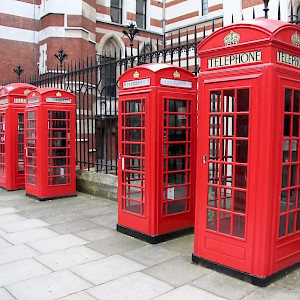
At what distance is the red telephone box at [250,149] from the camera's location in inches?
141

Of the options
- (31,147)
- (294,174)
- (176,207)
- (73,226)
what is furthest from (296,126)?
(31,147)

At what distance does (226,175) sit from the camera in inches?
164

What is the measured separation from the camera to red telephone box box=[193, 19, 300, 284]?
3.57 meters

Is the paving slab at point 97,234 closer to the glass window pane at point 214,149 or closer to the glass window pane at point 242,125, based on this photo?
the glass window pane at point 214,149

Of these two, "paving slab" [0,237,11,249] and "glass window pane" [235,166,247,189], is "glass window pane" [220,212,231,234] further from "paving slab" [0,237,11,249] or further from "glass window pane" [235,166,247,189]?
"paving slab" [0,237,11,249]

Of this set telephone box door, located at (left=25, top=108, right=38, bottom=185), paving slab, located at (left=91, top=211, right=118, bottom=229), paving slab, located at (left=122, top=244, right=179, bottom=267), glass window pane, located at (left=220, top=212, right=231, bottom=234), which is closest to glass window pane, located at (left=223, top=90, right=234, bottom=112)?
glass window pane, located at (left=220, top=212, right=231, bottom=234)

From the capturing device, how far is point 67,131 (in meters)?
8.16

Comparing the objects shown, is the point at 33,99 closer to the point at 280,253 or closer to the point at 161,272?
the point at 161,272

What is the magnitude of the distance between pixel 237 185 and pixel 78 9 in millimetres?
14404

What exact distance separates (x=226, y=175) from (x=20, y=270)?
8.88ft

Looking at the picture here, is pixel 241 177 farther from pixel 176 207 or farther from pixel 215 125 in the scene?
pixel 176 207

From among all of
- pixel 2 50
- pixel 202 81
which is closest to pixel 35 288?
pixel 202 81

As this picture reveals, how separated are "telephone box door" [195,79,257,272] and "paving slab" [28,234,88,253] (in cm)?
187

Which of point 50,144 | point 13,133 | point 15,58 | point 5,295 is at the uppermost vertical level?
Result: point 15,58
